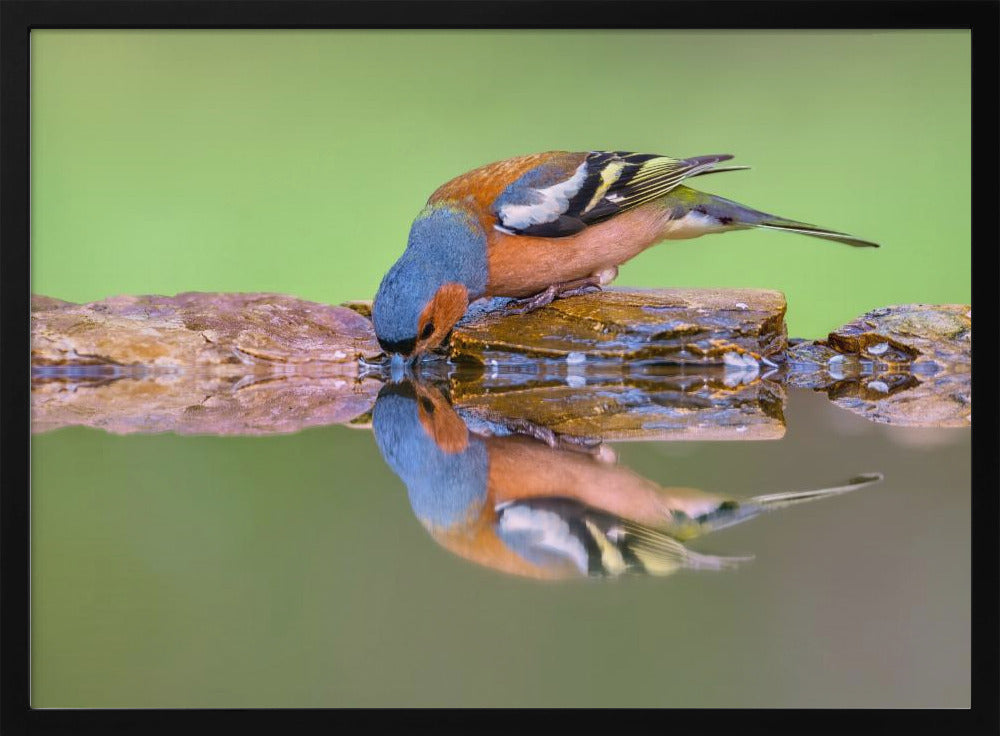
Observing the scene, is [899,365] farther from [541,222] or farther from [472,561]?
[472,561]

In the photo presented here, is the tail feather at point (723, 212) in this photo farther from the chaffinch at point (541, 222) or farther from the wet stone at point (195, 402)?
the wet stone at point (195, 402)

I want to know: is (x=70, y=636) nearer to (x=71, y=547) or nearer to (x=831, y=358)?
(x=71, y=547)

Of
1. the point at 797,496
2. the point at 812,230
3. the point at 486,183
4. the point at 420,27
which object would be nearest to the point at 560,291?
the point at 486,183

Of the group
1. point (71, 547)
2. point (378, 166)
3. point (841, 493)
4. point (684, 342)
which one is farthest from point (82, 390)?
point (841, 493)

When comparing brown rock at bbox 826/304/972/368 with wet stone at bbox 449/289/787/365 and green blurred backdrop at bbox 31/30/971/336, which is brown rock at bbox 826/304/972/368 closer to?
green blurred backdrop at bbox 31/30/971/336

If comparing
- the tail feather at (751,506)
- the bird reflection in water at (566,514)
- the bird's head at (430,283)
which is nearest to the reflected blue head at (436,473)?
the bird reflection in water at (566,514)

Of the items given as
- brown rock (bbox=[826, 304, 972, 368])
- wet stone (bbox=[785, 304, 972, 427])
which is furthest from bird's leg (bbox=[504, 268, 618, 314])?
brown rock (bbox=[826, 304, 972, 368])
